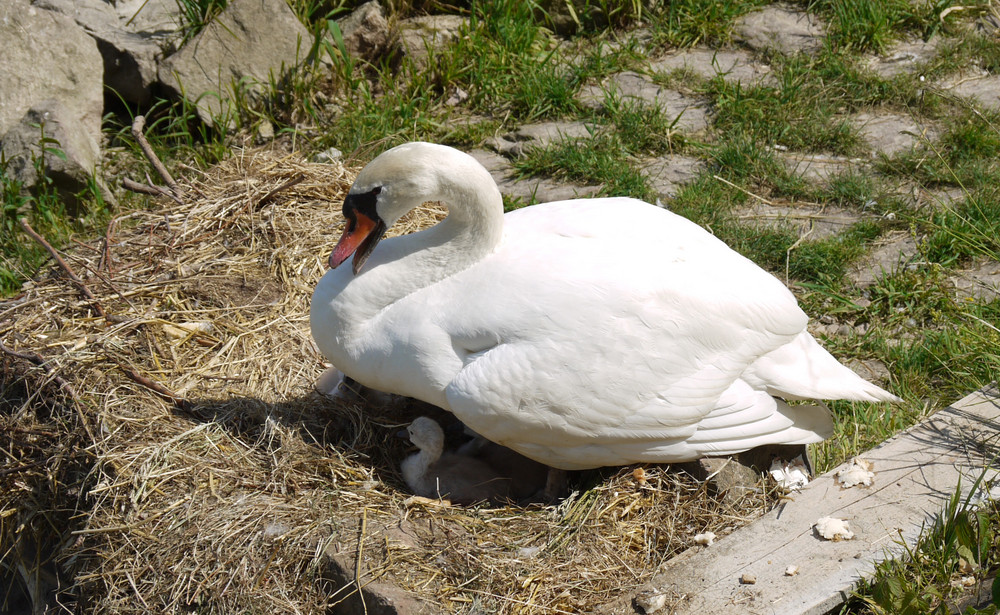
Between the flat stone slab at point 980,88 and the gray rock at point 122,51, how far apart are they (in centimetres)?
516

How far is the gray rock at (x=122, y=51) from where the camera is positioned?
627cm

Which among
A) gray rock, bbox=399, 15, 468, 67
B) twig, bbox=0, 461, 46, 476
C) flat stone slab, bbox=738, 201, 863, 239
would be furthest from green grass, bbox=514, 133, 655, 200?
twig, bbox=0, 461, 46, 476

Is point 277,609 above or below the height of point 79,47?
below

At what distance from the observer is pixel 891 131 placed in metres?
5.77

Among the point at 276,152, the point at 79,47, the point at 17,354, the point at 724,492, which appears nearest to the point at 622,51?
the point at 276,152

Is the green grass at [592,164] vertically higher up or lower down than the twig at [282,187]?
lower down

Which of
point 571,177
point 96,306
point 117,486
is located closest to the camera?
point 117,486

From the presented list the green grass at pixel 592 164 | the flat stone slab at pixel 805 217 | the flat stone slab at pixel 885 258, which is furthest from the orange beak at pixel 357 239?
the flat stone slab at pixel 885 258

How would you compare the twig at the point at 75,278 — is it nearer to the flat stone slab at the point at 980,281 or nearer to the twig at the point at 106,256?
the twig at the point at 106,256

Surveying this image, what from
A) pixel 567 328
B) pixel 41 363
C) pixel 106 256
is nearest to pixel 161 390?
pixel 41 363

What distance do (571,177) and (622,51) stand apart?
1.43 metres

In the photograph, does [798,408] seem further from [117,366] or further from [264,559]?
[117,366]

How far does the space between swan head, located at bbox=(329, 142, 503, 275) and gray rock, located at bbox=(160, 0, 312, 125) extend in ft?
10.1

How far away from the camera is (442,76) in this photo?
20.8ft
